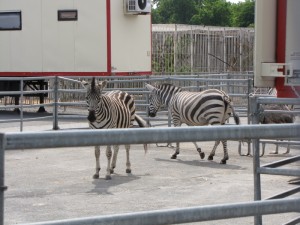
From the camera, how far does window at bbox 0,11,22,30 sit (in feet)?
71.5

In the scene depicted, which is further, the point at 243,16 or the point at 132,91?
the point at 243,16

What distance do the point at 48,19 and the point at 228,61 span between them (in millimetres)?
9607

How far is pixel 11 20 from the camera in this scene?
21.9m

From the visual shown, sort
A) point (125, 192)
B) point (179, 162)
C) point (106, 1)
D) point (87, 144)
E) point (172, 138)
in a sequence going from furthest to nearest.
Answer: point (106, 1), point (179, 162), point (125, 192), point (172, 138), point (87, 144)

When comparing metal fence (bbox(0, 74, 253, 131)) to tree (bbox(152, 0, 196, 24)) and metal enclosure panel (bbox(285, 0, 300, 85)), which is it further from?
tree (bbox(152, 0, 196, 24))

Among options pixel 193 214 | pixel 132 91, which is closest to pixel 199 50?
pixel 132 91

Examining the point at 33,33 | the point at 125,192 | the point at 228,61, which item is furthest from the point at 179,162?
the point at 228,61

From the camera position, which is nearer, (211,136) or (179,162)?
(211,136)

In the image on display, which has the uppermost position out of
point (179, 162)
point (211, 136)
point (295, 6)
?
point (295, 6)

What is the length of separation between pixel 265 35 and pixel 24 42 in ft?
55.7

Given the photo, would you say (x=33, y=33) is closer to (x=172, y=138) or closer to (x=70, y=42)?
(x=70, y=42)

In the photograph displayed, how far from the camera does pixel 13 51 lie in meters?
22.1

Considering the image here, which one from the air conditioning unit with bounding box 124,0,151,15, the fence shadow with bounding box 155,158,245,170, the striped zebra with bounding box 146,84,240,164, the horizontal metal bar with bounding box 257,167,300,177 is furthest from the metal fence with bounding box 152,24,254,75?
the horizontal metal bar with bounding box 257,167,300,177

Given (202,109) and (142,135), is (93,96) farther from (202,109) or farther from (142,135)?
(142,135)
